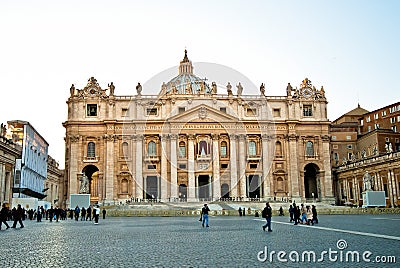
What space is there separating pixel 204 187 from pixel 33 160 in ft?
82.7

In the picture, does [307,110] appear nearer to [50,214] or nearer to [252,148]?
[252,148]

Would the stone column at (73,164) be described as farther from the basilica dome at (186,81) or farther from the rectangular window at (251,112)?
the rectangular window at (251,112)

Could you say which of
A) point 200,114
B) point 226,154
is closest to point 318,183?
point 226,154

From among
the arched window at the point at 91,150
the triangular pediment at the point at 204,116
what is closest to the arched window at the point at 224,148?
the triangular pediment at the point at 204,116

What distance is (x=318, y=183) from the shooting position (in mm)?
64750

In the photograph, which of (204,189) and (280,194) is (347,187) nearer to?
(280,194)

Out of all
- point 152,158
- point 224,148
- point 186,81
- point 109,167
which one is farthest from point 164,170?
point 186,81

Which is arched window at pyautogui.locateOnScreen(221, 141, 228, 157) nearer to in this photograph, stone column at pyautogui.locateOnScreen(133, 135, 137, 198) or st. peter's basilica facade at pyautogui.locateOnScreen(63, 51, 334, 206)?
st. peter's basilica facade at pyautogui.locateOnScreen(63, 51, 334, 206)

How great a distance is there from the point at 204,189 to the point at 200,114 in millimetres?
10614

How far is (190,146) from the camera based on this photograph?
62406 mm

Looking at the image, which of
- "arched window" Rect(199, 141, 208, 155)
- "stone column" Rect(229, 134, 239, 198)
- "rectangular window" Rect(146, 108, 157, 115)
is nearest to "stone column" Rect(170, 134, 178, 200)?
"arched window" Rect(199, 141, 208, 155)

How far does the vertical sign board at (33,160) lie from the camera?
137 ft

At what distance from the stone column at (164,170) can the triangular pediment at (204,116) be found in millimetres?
3025

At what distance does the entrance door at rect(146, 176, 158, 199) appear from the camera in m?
62.0
